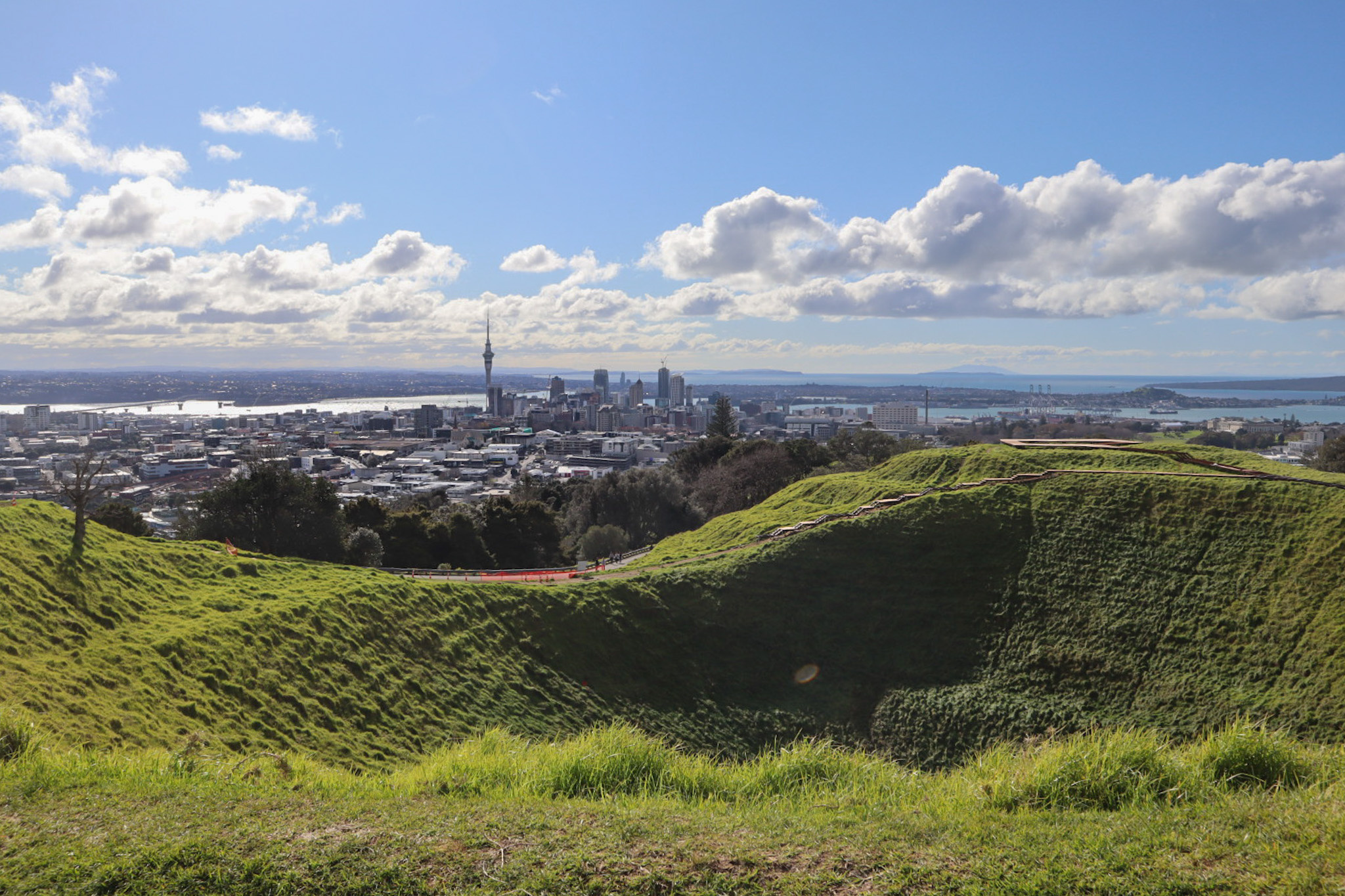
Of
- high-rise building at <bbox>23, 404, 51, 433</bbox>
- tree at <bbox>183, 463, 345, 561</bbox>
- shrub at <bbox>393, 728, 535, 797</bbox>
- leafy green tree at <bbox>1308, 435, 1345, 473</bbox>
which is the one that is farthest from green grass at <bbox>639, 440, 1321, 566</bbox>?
high-rise building at <bbox>23, 404, 51, 433</bbox>

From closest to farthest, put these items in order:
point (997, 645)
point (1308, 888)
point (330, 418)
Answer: point (1308, 888) → point (997, 645) → point (330, 418)

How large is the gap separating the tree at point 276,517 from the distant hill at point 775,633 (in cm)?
1291

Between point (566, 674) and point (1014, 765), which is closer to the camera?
point (1014, 765)

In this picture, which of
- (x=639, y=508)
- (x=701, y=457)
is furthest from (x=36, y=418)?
(x=701, y=457)

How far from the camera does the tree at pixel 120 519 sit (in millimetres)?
26781

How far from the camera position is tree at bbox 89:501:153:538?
87.9 feet

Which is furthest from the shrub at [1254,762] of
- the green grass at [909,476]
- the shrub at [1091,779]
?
the green grass at [909,476]

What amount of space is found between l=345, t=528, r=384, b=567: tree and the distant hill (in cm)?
1287

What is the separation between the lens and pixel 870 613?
59.6 ft

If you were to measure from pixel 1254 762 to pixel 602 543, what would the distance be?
35115mm

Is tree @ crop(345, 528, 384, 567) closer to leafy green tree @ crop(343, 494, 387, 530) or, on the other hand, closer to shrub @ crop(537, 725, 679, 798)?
leafy green tree @ crop(343, 494, 387, 530)

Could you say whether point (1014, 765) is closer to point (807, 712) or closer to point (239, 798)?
point (239, 798)

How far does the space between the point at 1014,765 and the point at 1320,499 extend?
51.4ft

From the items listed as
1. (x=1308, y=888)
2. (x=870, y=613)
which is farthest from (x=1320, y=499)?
(x=1308, y=888)
